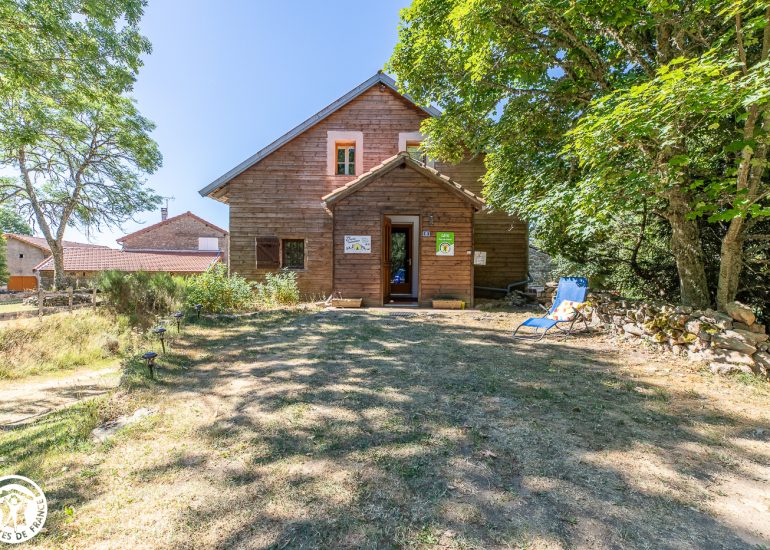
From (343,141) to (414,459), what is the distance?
10959 millimetres

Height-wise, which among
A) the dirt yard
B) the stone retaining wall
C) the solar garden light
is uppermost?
the stone retaining wall

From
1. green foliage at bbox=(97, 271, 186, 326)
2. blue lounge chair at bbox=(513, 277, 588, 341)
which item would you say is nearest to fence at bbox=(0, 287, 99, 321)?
green foliage at bbox=(97, 271, 186, 326)

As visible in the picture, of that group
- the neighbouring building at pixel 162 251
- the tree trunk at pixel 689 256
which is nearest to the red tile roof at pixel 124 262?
the neighbouring building at pixel 162 251

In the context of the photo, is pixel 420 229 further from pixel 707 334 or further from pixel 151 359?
pixel 151 359

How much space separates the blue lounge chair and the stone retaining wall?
755 mm

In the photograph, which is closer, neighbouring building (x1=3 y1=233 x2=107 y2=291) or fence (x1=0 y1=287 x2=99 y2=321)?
fence (x1=0 y1=287 x2=99 y2=321)

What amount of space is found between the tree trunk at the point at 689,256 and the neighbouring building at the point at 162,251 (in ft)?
96.2

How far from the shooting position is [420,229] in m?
9.77

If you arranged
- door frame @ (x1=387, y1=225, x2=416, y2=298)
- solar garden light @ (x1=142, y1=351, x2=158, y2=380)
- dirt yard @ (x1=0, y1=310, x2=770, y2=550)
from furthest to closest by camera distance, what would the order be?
door frame @ (x1=387, y1=225, x2=416, y2=298)
solar garden light @ (x1=142, y1=351, x2=158, y2=380)
dirt yard @ (x1=0, y1=310, x2=770, y2=550)

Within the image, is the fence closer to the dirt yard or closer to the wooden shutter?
the wooden shutter

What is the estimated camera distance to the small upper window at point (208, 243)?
33781mm

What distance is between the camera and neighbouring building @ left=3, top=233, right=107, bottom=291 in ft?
111

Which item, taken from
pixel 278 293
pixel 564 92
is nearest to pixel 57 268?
pixel 278 293

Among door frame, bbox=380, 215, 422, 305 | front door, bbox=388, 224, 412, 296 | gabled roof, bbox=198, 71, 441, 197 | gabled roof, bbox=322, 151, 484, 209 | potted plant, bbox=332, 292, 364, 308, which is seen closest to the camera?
gabled roof, bbox=322, 151, 484, 209
